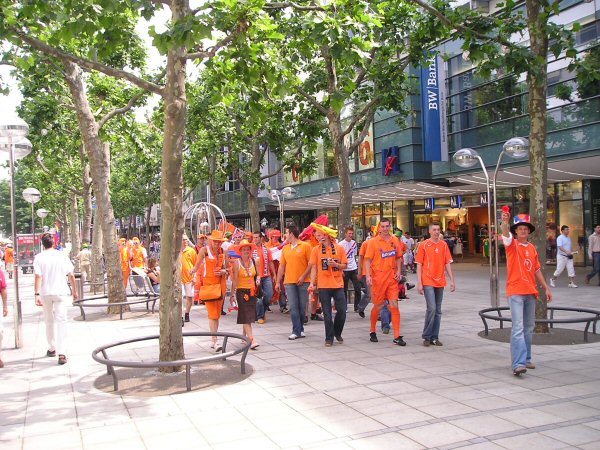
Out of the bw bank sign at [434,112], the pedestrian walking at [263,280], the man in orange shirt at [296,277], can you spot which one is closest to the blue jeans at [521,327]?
the man in orange shirt at [296,277]

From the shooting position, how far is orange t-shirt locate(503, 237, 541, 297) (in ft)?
21.7

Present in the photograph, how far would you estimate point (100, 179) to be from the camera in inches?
→ 530

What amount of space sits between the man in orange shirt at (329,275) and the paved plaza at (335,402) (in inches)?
15.5

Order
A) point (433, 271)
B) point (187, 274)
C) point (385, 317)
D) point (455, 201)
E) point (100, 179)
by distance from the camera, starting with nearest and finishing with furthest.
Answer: point (433, 271) < point (385, 317) < point (187, 274) < point (100, 179) < point (455, 201)

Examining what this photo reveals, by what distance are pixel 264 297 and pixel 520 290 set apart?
5803 mm

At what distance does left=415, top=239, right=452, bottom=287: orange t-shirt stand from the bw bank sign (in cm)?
1482

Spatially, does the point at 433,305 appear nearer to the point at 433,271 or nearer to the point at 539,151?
the point at 433,271

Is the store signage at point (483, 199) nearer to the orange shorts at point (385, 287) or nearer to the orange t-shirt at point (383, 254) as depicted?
the orange t-shirt at point (383, 254)

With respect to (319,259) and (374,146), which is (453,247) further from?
(319,259)

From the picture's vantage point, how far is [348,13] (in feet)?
24.3

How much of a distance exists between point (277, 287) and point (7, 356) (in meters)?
5.53

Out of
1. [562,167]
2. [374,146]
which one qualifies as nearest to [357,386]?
[562,167]

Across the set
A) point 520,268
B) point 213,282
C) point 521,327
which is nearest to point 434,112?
point 213,282

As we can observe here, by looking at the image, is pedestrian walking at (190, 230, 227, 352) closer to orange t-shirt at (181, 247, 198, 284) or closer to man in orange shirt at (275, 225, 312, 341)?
man in orange shirt at (275, 225, 312, 341)
